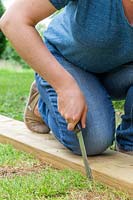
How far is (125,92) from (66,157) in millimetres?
509

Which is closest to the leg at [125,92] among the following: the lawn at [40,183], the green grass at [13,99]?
the lawn at [40,183]

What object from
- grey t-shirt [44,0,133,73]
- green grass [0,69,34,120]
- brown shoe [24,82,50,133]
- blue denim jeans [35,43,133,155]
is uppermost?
grey t-shirt [44,0,133,73]

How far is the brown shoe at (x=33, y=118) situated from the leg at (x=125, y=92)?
0.48 m

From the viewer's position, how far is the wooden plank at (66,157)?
210 cm

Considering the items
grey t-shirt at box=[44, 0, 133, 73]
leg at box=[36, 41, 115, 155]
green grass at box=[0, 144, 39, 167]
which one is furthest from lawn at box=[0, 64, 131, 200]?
grey t-shirt at box=[44, 0, 133, 73]

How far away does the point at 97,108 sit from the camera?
246cm

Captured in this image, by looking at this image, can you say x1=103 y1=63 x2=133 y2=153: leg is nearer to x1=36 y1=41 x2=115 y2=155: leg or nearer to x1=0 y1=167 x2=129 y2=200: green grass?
x1=36 y1=41 x2=115 y2=155: leg

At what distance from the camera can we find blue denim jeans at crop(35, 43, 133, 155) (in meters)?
2.43

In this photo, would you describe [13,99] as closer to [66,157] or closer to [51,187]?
[66,157]

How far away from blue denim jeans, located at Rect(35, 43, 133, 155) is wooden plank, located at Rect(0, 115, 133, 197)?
74mm

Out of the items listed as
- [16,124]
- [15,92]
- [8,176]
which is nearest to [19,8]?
[8,176]

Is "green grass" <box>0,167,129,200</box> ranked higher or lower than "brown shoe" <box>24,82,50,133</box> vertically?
higher

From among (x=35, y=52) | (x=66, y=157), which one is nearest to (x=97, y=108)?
(x=66, y=157)

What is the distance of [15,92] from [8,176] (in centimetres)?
351
